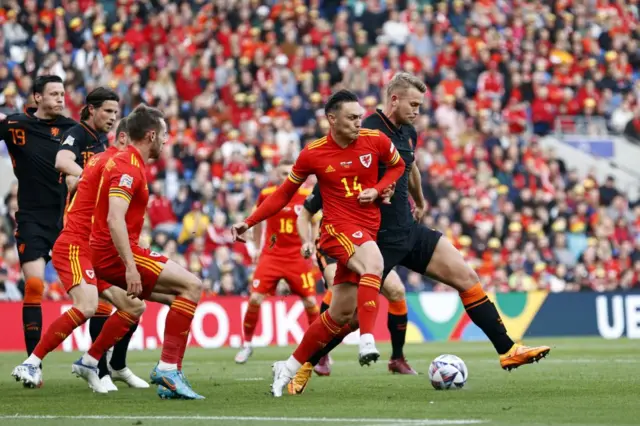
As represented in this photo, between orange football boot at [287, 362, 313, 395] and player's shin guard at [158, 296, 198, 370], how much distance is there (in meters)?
0.99

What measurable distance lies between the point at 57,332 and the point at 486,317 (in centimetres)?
358

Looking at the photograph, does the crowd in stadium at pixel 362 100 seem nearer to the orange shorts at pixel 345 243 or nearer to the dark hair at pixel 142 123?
the orange shorts at pixel 345 243

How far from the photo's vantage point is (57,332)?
35.2ft

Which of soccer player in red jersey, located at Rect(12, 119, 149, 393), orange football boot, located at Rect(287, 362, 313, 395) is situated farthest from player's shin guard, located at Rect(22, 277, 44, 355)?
orange football boot, located at Rect(287, 362, 313, 395)

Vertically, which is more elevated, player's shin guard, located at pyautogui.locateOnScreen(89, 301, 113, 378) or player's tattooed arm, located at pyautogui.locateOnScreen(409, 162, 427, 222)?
player's tattooed arm, located at pyautogui.locateOnScreen(409, 162, 427, 222)

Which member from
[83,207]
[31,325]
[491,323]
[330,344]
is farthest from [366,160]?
[31,325]

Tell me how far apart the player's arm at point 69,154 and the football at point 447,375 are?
3556mm

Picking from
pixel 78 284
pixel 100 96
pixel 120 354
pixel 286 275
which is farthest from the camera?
pixel 286 275

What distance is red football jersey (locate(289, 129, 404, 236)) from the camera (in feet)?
33.9

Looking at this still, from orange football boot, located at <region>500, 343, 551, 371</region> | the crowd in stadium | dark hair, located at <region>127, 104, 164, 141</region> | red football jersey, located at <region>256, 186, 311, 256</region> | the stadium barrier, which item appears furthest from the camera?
the crowd in stadium

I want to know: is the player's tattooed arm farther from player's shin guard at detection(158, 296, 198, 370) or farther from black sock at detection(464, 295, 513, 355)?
player's shin guard at detection(158, 296, 198, 370)

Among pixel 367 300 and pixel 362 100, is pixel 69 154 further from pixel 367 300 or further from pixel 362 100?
pixel 362 100

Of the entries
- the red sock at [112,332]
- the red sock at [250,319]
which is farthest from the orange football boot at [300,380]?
the red sock at [250,319]

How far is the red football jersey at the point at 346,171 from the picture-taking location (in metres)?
10.3
